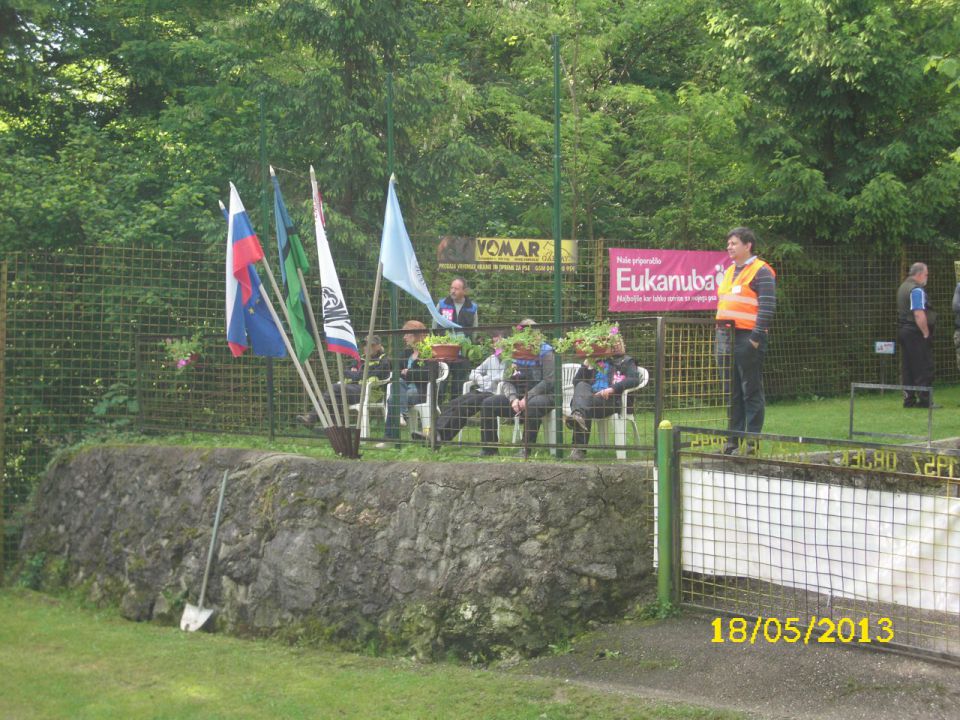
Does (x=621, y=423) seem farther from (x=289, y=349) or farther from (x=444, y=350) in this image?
(x=289, y=349)

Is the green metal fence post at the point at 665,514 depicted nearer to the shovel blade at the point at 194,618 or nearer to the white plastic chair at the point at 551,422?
the white plastic chair at the point at 551,422

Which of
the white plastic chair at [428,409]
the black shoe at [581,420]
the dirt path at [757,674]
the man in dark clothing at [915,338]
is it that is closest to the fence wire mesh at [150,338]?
the white plastic chair at [428,409]

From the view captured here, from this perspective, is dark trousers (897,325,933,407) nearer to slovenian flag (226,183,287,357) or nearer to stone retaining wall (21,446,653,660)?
stone retaining wall (21,446,653,660)

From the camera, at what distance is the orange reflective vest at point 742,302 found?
870cm

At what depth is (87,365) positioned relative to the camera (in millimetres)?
11453

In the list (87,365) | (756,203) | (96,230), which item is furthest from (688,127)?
(87,365)

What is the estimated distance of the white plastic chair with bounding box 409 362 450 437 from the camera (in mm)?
9180

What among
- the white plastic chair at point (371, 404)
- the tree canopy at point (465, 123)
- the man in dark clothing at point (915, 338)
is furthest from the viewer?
the tree canopy at point (465, 123)

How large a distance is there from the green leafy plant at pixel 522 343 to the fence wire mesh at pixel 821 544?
1597 mm

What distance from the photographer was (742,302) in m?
8.77

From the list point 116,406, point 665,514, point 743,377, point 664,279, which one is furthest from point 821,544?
point 116,406

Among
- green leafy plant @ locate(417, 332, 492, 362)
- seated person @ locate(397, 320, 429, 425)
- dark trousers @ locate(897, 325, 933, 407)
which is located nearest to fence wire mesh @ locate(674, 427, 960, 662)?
green leafy plant @ locate(417, 332, 492, 362)
